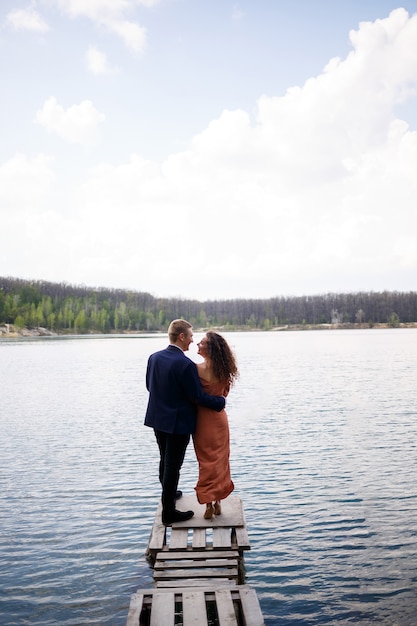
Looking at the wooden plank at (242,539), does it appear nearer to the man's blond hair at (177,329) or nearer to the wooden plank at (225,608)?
the wooden plank at (225,608)

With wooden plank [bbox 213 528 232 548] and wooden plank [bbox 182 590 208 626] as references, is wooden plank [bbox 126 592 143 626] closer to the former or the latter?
wooden plank [bbox 182 590 208 626]

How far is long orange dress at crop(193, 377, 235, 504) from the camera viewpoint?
6.71 meters

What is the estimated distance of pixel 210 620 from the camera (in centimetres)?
611

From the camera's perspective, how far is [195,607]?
504 cm

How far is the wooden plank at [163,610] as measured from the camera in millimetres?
4848

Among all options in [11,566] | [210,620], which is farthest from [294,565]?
[11,566]

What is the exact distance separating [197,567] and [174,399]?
184 centimetres

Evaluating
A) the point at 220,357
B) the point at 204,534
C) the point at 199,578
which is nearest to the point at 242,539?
the point at 204,534

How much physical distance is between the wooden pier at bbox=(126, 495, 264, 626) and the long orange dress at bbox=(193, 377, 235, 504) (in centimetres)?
49

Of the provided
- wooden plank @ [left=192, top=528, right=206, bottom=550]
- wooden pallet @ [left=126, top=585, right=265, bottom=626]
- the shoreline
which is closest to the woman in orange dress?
wooden plank @ [left=192, top=528, right=206, bottom=550]

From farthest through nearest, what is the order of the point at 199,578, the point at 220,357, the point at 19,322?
the point at 19,322 → the point at 220,357 → the point at 199,578

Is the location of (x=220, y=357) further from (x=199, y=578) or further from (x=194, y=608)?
(x=194, y=608)

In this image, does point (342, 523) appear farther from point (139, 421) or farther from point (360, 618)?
point (139, 421)

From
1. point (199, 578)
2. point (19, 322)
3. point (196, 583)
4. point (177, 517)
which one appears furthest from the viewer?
point (19, 322)
